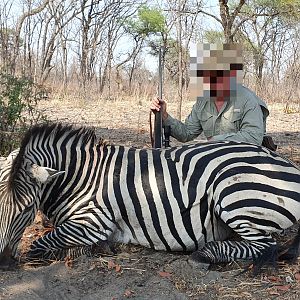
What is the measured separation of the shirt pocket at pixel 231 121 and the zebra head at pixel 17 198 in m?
1.56

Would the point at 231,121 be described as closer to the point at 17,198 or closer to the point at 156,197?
the point at 156,197

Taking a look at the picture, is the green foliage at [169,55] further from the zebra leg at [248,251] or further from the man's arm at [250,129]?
the zebra leg at [248,251]

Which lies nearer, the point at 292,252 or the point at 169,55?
the point at 292,252

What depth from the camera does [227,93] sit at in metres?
3.78

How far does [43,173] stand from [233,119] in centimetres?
167

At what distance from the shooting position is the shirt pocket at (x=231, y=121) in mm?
3837

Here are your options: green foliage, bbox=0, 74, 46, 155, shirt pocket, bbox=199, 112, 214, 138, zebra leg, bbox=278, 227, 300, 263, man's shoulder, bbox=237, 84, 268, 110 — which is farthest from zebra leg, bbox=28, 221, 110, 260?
green foliage, bbox=0, 74, 46, 155

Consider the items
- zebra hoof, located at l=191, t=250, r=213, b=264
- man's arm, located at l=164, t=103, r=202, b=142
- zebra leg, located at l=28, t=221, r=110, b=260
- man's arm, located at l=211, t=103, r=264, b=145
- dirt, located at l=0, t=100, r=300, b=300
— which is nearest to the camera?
dirt, located at l=0, t=100, r=300, b=300

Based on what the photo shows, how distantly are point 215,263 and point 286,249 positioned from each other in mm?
503

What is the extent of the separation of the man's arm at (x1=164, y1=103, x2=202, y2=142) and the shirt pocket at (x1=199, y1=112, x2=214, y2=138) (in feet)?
0.26

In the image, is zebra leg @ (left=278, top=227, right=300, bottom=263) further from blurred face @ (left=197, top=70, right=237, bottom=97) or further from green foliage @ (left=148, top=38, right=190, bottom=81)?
green foliage @ (left=148, top=38, right=190, bottom=81)

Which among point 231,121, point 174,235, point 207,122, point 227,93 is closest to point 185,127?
point 207,122

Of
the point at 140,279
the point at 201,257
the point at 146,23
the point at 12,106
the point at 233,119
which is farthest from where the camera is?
the point at 146,23

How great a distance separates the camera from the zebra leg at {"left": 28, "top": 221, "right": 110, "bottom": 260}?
3043 mm
